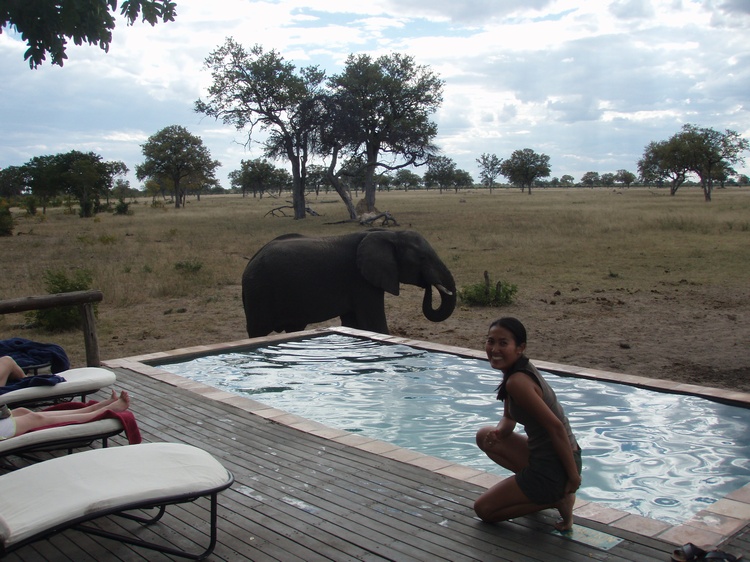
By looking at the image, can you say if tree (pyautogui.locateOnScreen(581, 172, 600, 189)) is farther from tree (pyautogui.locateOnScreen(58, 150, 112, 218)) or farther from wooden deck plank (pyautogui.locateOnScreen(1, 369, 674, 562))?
wooden deck plank (pyautogui.locateOnScreen(1, 369, 674, 562))

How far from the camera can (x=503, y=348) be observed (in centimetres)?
350

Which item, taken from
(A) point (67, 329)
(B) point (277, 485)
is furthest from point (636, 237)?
(B) point (277, 485)

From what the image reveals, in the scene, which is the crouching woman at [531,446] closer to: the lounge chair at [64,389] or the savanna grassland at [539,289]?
the lounge chair at [64,389]

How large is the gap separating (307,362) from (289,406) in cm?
148

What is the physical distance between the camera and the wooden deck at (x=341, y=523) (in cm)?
334

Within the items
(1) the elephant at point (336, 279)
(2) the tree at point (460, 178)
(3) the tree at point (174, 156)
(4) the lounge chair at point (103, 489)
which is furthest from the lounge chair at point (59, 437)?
(2) the tree at point (460, 178)

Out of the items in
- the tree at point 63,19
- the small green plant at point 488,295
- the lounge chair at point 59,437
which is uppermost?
the tree at point 63,19

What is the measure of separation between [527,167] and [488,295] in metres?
79.5

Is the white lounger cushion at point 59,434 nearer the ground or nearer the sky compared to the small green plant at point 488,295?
nearer the sky

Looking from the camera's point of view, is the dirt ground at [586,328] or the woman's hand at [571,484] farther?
the dirt ground at [586,328]

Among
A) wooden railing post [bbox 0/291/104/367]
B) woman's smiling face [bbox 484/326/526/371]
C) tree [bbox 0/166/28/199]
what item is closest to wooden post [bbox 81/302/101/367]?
wooden railing post [bbox 0/291/104/367]

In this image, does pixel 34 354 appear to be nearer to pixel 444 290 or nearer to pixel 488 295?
pixel 444 290

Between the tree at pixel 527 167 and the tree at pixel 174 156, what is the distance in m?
42.0

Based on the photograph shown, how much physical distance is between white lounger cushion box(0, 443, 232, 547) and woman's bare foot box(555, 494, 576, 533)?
1.61 m
